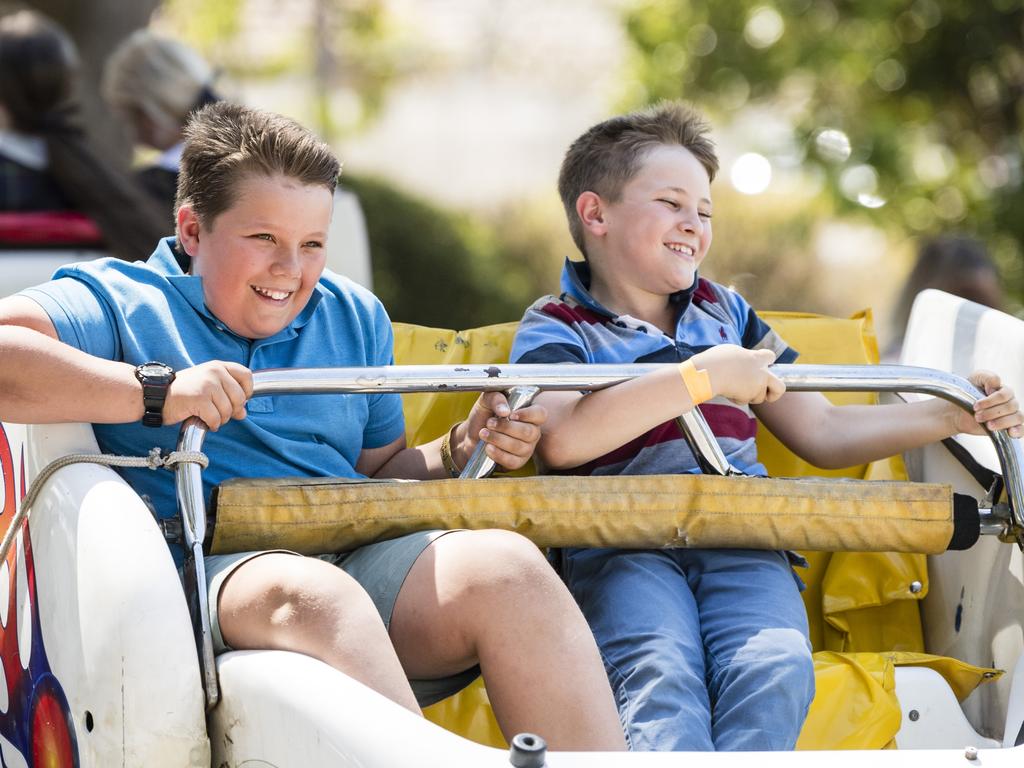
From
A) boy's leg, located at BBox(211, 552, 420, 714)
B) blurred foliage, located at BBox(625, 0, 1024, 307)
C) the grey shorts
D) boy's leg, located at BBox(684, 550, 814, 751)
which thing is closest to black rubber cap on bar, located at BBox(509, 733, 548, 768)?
boy's leg, located at BBox(211, 552, 420, 714)

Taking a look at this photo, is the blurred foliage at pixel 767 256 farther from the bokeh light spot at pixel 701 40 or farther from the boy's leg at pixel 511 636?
the boy's leg at pixel 511 636

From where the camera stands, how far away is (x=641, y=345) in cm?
277

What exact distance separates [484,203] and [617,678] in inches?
412

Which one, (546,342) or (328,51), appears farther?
(328,51)

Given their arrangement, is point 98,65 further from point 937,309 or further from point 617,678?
point 617,678

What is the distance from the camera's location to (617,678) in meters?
2.34

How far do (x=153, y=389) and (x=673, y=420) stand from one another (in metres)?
1.04

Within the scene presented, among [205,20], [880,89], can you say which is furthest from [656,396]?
[205,20]

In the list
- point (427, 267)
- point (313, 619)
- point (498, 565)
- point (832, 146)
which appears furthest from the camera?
point (427, 267)

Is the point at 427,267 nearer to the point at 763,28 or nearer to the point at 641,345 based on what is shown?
the point at 763,28

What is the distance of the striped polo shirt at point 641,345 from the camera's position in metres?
2.71

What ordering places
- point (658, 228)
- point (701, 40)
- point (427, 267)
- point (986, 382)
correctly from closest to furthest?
1. point (986, 382)
2. point (658, 228)
3. point (427, 267)
4. point (701, 40)

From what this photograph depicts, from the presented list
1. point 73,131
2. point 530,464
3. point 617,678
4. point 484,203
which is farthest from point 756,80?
point 617,678

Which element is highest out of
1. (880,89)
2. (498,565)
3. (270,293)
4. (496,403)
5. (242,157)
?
(880,89)
